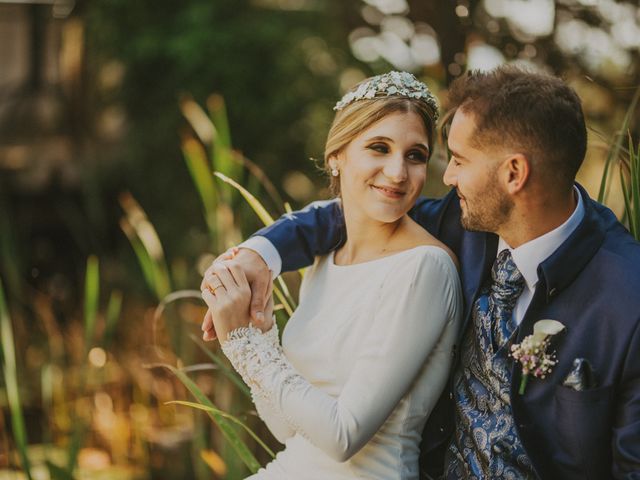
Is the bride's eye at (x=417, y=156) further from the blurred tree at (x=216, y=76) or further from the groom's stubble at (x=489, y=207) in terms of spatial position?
the blurred tree at (x=216, y=76)

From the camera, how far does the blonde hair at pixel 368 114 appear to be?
2.20 metres

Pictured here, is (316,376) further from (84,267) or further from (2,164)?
(2,164)

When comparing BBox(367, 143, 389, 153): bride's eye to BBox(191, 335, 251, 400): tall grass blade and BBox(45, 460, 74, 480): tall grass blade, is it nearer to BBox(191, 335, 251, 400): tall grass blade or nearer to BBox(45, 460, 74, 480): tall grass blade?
BBox(191, 335, 251, 400): tall grass blade

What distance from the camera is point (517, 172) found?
1.90 meters

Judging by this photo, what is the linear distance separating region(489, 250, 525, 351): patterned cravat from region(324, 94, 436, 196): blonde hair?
439mm

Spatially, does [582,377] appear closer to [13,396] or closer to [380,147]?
[380,147]

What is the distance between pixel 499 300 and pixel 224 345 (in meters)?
0.71

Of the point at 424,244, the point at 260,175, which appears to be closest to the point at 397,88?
the point at 424,244

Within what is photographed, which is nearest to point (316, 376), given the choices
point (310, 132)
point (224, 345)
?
point (224, 345)

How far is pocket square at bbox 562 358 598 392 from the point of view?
5.86ft

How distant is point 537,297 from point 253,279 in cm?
80

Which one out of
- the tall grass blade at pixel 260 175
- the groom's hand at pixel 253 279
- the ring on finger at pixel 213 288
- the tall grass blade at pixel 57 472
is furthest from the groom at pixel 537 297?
the tall grass blade at pixel 57 472

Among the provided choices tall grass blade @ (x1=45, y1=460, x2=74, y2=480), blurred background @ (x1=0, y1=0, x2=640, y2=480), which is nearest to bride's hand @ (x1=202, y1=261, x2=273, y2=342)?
blurred background @ (x1=0, y1=0, x2=640, y2=480)

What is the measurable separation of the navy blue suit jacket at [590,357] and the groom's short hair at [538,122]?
155 mm
